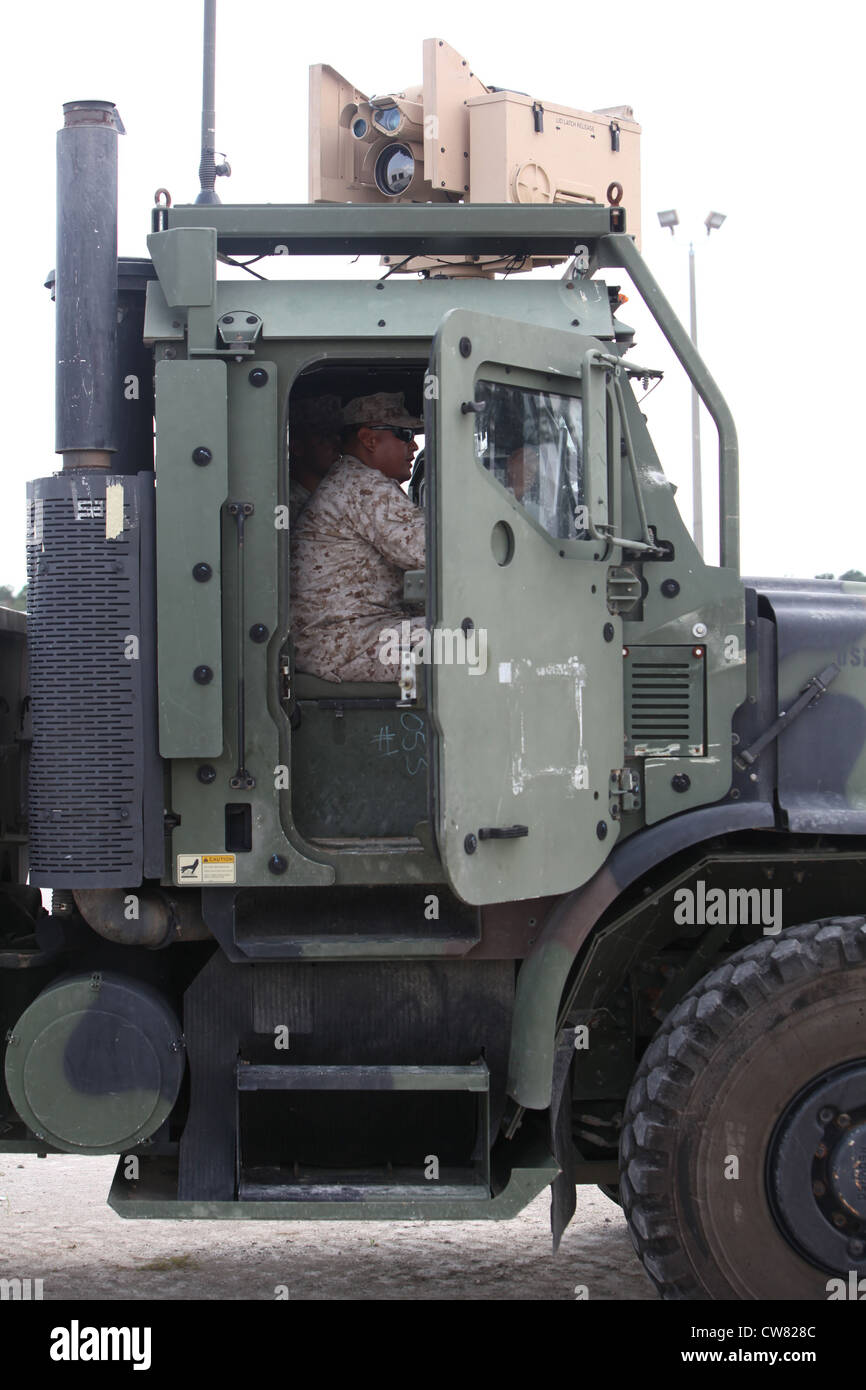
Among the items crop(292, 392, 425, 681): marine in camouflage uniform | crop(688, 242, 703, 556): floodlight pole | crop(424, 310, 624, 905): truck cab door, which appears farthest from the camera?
crop(688, 242, 703, 556): floodlight pole

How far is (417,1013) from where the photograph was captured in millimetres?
4129

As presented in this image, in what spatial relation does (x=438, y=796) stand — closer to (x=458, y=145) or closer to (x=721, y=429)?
(x=721, y=429)

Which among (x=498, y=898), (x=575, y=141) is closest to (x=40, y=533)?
(x=498, y=898)

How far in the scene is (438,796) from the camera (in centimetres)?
360

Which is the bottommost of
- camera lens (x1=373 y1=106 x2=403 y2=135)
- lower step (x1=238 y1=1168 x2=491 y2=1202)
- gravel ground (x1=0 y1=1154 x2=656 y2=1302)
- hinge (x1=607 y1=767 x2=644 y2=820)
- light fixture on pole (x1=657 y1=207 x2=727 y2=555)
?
gravel ground (x1=0 y1=1154 x2=656 y2=1302)

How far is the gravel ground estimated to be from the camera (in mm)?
4719

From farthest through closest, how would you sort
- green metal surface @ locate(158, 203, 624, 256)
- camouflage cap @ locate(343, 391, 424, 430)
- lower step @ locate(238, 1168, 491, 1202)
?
camouflage cap @ locate(343, 391, 424, 430) → green metal surface @ locate(158, 203, 624, 256) → lower step @ locate(238, 1168, 491, 1202)

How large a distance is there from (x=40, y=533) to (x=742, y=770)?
2.09 meters

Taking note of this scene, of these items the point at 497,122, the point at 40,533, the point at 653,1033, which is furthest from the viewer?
the point at 497,122

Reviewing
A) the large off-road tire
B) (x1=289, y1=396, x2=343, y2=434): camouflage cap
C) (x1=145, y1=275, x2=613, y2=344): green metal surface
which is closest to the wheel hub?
the large off-road tire

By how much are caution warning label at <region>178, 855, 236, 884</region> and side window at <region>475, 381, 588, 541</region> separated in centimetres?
127

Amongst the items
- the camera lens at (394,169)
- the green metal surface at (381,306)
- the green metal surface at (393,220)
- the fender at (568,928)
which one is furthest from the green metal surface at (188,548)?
the camera lens at (394,169)

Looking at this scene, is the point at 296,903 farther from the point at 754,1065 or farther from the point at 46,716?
the point at 754,1065

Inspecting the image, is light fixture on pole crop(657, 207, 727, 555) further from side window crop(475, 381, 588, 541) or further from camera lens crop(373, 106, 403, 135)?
side window crop(475, 381, 588, 541)
